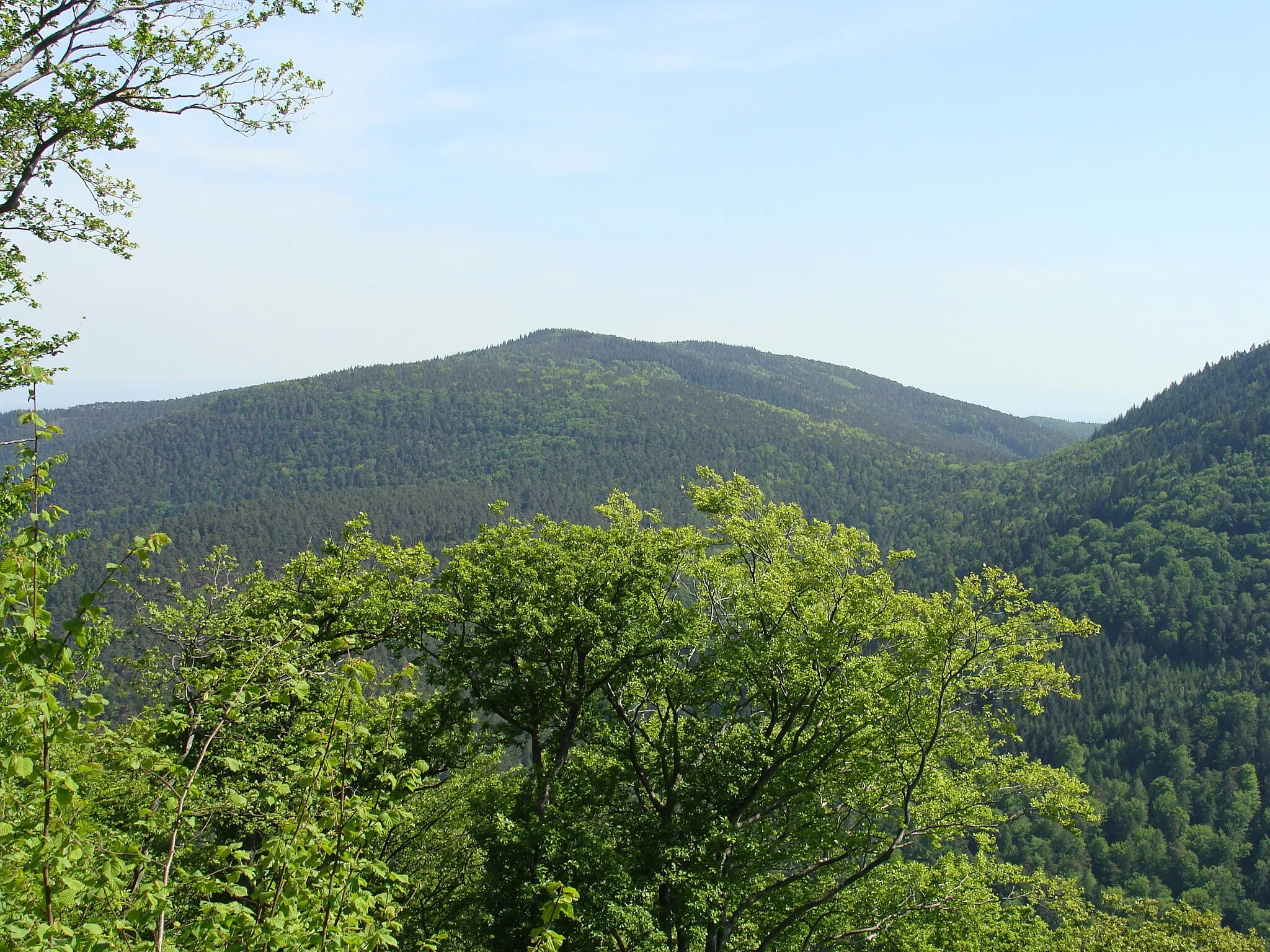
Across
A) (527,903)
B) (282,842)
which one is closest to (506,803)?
(527,903)

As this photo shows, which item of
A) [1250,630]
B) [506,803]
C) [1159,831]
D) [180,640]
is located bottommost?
[1159,831]

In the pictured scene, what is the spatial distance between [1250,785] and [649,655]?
380ft

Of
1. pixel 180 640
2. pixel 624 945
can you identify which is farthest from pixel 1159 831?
pixel 180 640

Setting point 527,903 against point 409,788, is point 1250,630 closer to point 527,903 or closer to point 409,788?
point 527,903

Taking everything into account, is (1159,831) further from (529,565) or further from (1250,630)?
(529,565)

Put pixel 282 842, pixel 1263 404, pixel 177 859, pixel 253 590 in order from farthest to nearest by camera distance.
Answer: pixel 1263 404, pixel 253 590, pixel 177 859, pixel 282 842

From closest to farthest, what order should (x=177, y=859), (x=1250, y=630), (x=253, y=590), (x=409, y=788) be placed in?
(x=409, y=788)
(x=177, y=859)
(x=253, y=590)
(x=1250, y=630)

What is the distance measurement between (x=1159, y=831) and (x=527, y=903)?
351 ft

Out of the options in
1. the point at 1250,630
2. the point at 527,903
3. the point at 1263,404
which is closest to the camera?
the point at 527,903

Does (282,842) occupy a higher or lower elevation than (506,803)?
higher

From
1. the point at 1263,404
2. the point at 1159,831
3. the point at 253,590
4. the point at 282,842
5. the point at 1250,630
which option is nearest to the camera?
the point at 282,842

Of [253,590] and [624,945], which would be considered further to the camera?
[253,590]

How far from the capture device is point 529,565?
17156 mm

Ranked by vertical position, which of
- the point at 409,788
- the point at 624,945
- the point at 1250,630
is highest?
the point at 409,788
